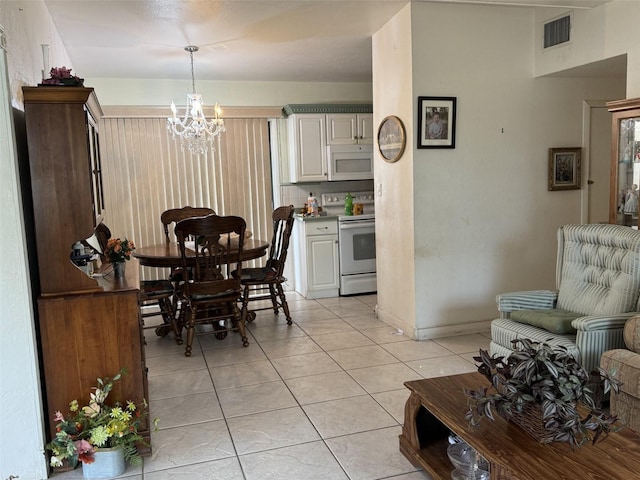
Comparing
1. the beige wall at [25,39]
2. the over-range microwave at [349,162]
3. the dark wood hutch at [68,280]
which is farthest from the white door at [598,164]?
the beige wall at [25,39]

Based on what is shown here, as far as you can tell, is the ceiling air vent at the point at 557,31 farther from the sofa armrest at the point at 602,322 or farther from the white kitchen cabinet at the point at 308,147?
the white kitchen cabinet at the point at 308,147

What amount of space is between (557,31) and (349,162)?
2.69m

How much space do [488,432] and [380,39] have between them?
3.45 m

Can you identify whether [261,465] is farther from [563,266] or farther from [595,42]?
[595,42]

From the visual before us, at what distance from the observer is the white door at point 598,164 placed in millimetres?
4547

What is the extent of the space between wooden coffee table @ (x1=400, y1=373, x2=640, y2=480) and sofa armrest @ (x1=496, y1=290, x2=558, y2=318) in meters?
1.11

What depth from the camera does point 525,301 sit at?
3.41 meters

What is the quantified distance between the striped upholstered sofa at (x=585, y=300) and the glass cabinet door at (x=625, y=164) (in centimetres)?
38

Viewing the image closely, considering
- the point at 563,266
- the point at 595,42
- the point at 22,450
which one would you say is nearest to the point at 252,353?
the point at 22,450

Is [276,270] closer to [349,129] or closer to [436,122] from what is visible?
[436,122]

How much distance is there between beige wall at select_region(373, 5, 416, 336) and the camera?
4.06 metres

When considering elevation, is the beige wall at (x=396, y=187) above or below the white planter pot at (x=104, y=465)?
Answer: above

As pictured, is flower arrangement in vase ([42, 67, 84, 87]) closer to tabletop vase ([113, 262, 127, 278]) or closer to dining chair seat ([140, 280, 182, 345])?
tabletop vase ([113, 262, 127, 278])

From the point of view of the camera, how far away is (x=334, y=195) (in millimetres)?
6473
